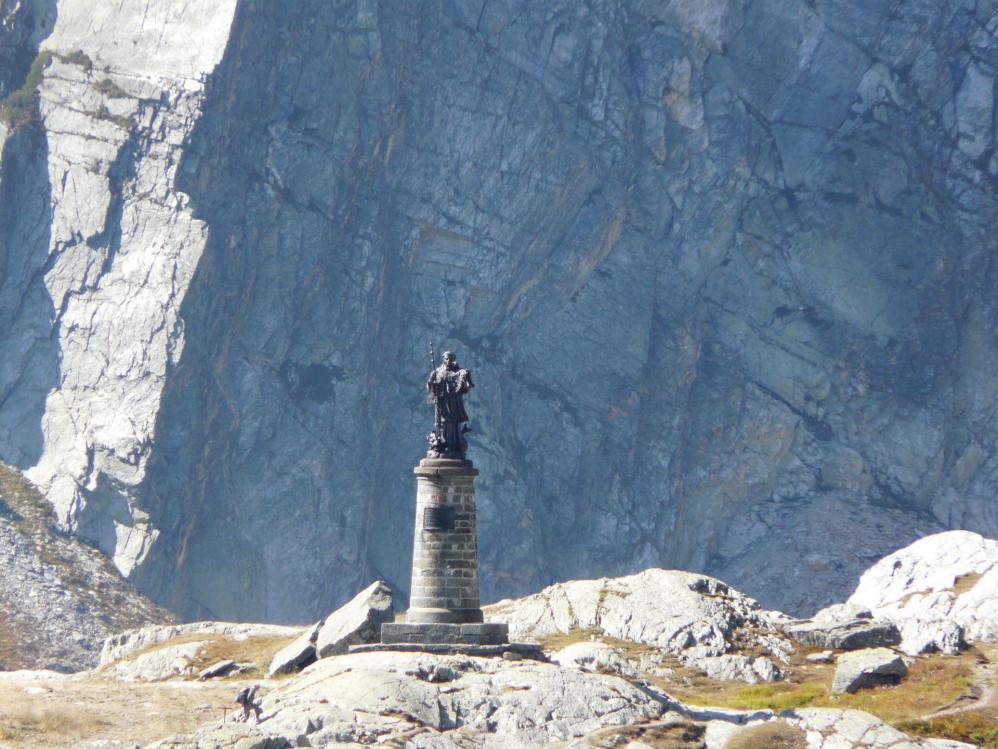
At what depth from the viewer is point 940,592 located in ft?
231

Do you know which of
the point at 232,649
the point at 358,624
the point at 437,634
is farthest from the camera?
the point at 232,649

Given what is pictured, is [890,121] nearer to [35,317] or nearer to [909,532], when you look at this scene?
[909,532]

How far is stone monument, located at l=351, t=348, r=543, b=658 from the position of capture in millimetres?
46312

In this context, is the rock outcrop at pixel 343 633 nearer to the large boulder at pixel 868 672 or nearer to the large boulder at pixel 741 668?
the large boulder at pixel 741 668

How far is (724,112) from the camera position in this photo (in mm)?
132250

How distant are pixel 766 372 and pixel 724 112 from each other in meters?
21.1

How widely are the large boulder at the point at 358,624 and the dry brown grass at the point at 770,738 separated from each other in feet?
44.8

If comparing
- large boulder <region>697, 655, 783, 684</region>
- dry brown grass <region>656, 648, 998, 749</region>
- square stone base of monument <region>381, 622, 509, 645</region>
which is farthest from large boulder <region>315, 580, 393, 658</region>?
large boulder <region>697, 655, 783, 684</region>

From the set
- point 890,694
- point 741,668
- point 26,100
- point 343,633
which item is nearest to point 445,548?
point 343,633

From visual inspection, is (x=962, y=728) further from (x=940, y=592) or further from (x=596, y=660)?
(x=940, y=592)

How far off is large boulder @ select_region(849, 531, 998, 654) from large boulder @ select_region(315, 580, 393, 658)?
1759 centimetres

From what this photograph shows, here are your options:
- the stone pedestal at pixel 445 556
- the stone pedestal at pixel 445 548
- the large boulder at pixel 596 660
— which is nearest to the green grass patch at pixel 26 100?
the stone pedestal at pixel 445 556

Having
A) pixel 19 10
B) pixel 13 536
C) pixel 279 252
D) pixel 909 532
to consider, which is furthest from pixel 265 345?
pixel 909 532

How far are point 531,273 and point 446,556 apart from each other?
8317 cm
